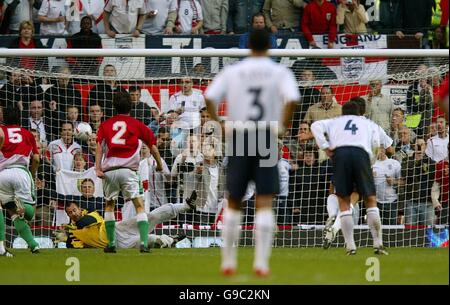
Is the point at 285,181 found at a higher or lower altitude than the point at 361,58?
lower

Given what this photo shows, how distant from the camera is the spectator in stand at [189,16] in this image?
2169 centimetres

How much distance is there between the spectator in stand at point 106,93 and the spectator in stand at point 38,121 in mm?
824

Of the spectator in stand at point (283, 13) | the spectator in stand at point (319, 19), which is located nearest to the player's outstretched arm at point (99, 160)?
the spectator in stand at point (319, 19)

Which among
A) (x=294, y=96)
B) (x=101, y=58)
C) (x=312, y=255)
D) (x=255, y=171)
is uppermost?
(x=101, y=58)

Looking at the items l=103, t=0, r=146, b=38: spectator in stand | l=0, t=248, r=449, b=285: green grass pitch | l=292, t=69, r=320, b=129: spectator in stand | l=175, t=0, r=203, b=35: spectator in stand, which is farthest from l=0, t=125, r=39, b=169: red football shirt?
l=175, t=0, r=203, b=35: spectator in stand

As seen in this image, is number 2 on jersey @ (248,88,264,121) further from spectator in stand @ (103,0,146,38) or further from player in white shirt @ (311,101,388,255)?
spectator in stand @ (103,0,146,38)

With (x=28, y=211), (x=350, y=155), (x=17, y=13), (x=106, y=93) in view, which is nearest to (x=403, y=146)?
(x=350, y=155)

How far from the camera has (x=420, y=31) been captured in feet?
70.1

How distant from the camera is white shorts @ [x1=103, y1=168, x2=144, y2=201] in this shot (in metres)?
15.7

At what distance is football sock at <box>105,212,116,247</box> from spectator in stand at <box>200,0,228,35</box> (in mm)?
6825

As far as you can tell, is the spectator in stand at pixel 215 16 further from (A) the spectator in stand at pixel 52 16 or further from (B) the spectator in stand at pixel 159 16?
(A) the spectator in stand at pixel 52 16
